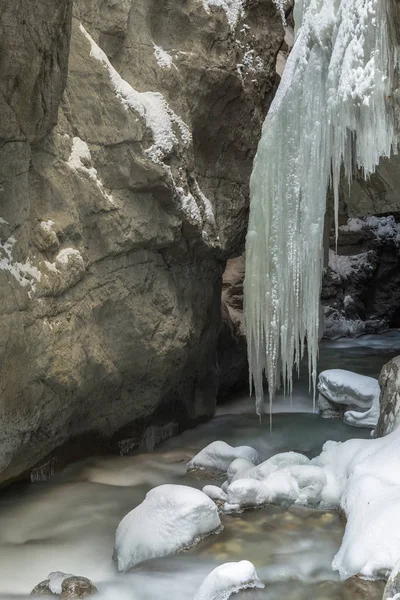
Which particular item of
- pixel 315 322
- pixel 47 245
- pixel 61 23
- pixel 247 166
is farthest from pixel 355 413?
pixel 61 23

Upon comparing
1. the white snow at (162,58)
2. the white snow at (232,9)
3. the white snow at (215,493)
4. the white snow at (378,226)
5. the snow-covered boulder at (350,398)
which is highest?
the white snow at (232,9)

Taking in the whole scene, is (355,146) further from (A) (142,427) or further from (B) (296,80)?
(A) (142,427)

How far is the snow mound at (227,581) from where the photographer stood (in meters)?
3.86

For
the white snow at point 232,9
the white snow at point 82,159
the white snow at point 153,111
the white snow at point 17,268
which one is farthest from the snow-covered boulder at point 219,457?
the white snow at point 232,9

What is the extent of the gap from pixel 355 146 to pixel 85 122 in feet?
8.20

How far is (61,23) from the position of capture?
4.95 m

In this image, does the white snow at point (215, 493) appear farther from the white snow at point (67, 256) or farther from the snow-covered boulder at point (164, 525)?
the white snow at point (67, 256)

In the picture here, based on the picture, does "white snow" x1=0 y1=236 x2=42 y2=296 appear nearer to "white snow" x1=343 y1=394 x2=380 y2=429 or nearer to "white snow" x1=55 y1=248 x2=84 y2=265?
"white snow" x1=55 y1=248 x2=84 y2=265

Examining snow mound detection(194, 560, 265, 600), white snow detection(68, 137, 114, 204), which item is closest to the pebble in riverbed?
snow mound detection(194, 560, 265, 600)

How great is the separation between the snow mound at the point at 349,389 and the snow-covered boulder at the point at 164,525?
3.95 meters

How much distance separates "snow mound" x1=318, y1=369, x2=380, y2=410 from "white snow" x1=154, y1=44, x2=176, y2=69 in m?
4.45


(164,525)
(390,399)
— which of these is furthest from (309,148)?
(164,525)

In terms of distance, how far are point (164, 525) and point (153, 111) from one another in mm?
3952

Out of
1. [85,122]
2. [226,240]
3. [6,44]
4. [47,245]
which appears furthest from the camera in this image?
[226,240]
